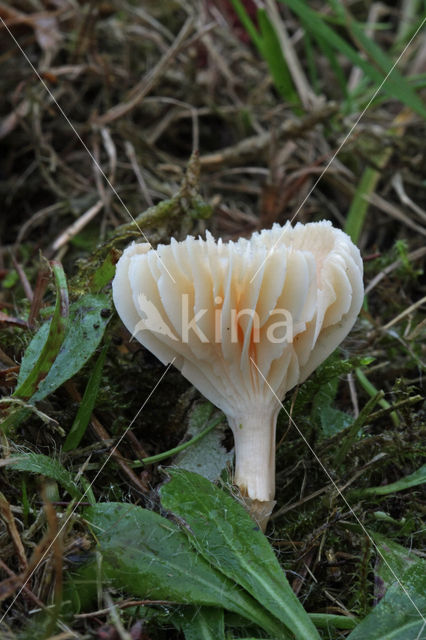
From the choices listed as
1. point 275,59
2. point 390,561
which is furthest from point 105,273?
point 275,59

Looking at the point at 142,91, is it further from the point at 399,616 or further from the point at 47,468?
the point at 399,616

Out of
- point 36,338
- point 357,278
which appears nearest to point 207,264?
point 357,278

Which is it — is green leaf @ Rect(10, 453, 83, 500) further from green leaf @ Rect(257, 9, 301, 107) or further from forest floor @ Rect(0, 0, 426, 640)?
green leaf @ Rect(257, 9, 301, 107)

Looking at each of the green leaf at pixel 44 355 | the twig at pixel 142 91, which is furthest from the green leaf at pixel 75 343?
the twig at pixel 142 91

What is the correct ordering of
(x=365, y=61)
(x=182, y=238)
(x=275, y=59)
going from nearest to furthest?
(x=182, y=238), (x=365, y=61), (x=275, y=59)

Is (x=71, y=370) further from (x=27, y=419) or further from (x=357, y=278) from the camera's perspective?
(x=357, y=278)
